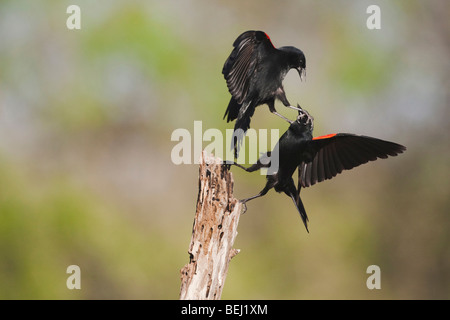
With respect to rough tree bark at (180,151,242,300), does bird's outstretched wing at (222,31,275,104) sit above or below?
above

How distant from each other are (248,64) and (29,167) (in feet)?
21.6

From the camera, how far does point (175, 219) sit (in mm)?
10672

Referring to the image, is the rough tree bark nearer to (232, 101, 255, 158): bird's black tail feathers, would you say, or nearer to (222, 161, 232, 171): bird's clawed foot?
(222, 161, 232, 171): bird's clawed foot

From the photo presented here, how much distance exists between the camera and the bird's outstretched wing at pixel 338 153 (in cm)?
515

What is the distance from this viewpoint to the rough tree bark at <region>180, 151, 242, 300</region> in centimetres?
432

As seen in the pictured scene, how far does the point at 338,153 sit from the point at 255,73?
101 centimetres

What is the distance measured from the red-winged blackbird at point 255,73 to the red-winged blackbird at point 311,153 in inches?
8.9

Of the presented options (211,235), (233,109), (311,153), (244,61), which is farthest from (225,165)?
(244,61)

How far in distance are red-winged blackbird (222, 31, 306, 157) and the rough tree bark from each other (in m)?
0.95

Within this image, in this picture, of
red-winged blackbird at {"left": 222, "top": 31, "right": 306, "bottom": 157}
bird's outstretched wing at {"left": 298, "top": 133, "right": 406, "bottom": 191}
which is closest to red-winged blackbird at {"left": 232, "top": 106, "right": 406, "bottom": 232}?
bird's outstretched wing at {"left": 298, "top": 133, "right": 406, "bottom": 191}

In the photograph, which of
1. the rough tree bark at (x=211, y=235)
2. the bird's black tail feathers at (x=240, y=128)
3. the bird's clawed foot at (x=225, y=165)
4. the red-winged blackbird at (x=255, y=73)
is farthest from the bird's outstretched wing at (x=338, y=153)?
the rough tree bark at (x=211, y=235)

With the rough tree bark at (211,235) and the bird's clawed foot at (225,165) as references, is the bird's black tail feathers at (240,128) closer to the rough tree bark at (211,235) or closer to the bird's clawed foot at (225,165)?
the bird's clawed foot at (225,165)

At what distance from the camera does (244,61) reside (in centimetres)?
542
